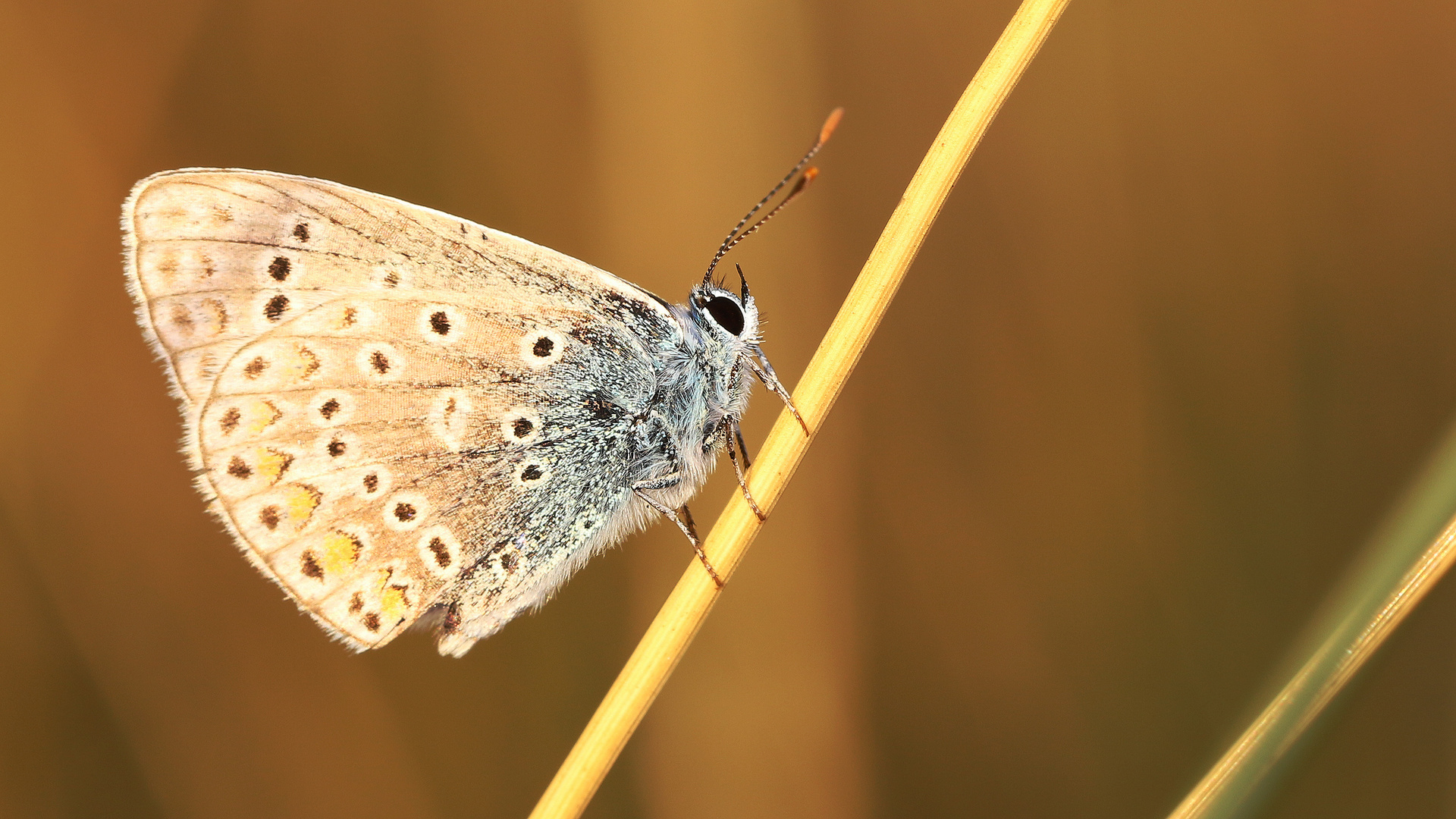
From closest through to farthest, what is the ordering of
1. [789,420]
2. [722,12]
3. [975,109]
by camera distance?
1. [975,109]
2. [789,420]
3. [722,12]

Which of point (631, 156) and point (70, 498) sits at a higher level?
point (631, 156)

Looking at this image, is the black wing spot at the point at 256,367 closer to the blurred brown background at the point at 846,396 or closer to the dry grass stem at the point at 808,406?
the dry grass stem at the point at 808,406

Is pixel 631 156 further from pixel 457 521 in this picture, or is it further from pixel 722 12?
pixel 457 521

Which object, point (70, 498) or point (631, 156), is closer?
point (70, 498)

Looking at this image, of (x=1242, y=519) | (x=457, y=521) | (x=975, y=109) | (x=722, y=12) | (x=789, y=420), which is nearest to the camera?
(x=975, y=109)

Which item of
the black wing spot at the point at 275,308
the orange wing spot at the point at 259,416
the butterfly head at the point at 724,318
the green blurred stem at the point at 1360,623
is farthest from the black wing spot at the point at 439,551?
the green blurred stem at the point at 1360,623

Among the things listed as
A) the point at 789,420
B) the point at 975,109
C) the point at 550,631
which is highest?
the point at 975,109

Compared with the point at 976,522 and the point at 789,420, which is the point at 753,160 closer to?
the point at 976,522

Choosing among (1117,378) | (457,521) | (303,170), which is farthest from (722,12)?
(457,521)
